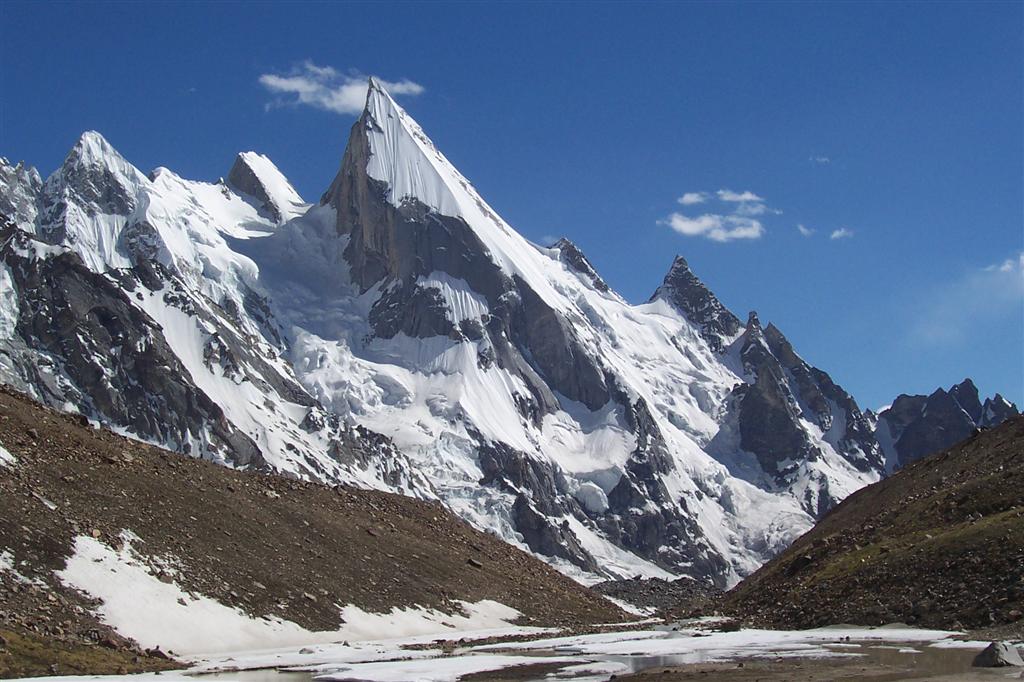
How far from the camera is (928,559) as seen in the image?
73812 millimetres

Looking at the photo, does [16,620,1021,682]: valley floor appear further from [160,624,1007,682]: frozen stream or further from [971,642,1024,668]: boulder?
[971,642,1024,668]: boulder

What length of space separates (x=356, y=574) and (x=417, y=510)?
3137cm

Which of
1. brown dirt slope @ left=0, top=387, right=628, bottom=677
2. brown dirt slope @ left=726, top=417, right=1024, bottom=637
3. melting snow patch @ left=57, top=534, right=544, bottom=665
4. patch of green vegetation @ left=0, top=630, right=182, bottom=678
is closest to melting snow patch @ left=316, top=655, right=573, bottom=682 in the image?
melting snow patch @ left=57, top=534, right=544, bottom=665

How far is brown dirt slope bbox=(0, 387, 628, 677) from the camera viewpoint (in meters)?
67.6

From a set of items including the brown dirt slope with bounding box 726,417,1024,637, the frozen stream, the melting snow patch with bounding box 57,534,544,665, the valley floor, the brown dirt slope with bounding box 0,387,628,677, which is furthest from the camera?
the melting snow patch with bounding box 57,534,544,665

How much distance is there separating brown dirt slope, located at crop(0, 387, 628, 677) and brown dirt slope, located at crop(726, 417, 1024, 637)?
27221 mm

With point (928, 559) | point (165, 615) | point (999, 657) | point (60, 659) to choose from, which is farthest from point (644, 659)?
point (165, 615)

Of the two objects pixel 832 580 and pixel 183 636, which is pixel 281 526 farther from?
pixel 832 580

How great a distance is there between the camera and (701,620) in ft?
308

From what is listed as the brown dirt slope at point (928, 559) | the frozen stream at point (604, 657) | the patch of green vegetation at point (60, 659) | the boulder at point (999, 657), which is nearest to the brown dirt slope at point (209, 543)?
the patch of green vegetation at point (60, 659)

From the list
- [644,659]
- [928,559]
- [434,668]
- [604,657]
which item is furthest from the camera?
[928,559]

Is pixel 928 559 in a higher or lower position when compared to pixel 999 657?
higher

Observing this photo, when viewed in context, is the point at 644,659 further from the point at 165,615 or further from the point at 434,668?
the point at 165,615

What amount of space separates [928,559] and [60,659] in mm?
49406
